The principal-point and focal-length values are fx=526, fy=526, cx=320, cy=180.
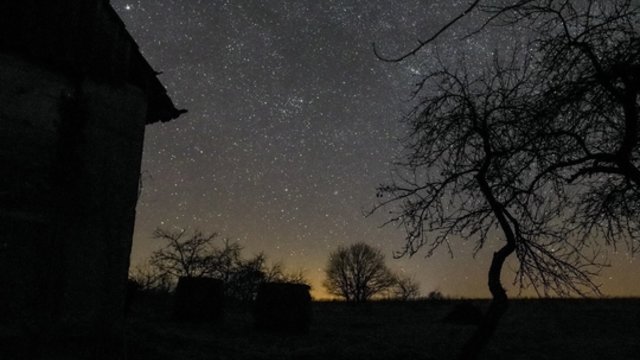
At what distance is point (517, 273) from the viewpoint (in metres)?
9.45

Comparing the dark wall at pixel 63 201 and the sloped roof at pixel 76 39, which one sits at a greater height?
the sloped roof at pixel 76 39

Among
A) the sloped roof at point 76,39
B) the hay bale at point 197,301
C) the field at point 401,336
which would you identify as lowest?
the field at point 401,336

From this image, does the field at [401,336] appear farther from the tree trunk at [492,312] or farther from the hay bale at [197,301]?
the tree trunk at [492,312]

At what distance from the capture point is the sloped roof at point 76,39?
24.3 feet

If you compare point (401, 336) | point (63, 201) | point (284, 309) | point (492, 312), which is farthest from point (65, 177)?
point (401, 336)

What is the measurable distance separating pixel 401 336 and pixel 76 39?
11.3 metres

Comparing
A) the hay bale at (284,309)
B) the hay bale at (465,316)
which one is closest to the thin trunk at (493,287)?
the hay bale at (284,309)

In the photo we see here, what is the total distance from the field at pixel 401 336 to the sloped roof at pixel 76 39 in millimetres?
4843

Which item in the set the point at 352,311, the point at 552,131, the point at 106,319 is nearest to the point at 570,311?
the point at 352,311

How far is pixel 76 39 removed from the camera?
8016 mm

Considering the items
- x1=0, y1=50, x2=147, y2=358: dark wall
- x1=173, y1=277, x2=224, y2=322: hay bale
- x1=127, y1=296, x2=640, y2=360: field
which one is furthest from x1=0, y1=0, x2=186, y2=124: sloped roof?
x1=173, y1=277, x2=224, y2=322: hay bale

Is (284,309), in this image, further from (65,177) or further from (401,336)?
(65,177)

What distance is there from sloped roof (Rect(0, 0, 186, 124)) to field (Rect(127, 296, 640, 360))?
4843mm

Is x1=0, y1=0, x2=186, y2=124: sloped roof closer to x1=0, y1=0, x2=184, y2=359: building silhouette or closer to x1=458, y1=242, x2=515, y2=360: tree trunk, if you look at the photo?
x1=0, y1=0, x2=184, y2=359: building silhouette
